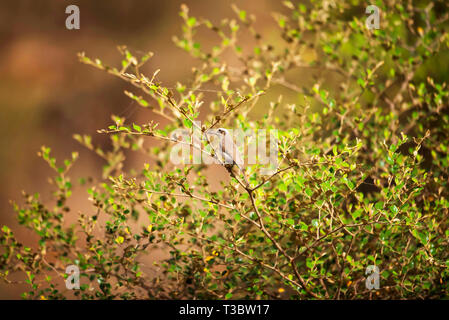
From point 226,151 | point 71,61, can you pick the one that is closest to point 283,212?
point 226,151

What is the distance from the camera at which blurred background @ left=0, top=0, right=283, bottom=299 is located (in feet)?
11.7

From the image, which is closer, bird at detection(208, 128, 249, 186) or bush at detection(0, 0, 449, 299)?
bird at detection(208, 128, 249, 186)

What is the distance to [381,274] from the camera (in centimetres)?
137

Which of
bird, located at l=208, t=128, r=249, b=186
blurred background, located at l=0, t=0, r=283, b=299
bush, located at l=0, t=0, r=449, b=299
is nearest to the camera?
bird, located at l=208, t=128, r=249, b=186

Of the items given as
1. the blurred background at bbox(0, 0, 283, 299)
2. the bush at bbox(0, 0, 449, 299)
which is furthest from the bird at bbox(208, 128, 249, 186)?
the blurred background at bbox(0, 0, 283, 299)

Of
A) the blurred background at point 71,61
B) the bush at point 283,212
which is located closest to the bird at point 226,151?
the bush at point 283,212

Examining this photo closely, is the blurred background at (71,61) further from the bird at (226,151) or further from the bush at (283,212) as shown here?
the bird at (226,151)

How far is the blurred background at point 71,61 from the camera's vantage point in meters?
3.57

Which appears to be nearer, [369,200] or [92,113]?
[369,200]

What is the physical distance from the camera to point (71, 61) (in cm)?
370

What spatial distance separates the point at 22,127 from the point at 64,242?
2250mm

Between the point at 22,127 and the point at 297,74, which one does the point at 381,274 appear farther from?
the point at 22,127

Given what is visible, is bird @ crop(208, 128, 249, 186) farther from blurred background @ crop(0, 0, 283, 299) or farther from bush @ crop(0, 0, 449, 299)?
blurred background @ crop(0, 0, 283, 299)
